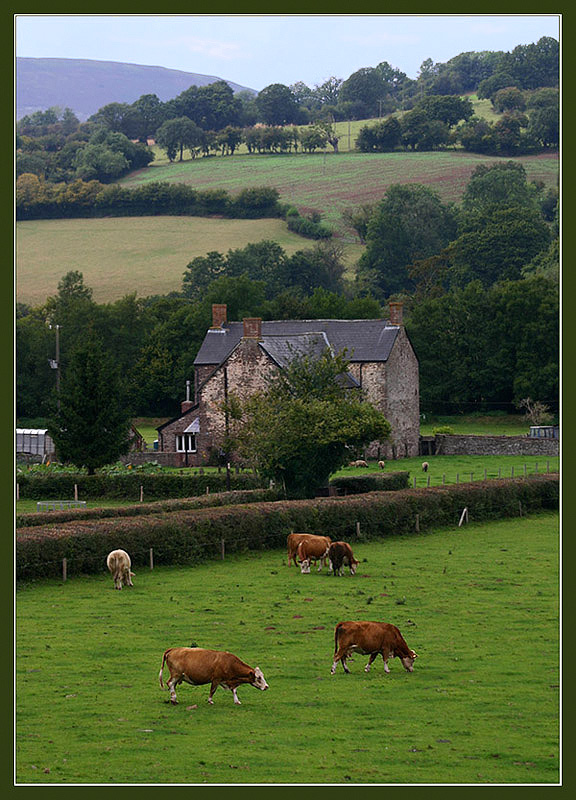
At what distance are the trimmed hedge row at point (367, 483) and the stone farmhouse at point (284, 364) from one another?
1816 centimetres

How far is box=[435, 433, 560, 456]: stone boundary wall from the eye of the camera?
81.8 m

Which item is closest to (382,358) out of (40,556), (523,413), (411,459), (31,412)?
(411,459)

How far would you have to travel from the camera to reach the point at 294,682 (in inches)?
912

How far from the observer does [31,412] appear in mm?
111125

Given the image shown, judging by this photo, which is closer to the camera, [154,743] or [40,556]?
[154,743]

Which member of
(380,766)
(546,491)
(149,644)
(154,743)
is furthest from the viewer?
(546,491)

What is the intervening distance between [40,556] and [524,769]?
22814 mm

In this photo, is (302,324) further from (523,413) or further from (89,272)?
(89,272)

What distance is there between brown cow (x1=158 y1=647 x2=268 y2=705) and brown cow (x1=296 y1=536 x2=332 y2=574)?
17.9m

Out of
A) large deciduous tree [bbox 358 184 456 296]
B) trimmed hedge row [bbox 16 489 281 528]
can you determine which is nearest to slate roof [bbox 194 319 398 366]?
trimmed hedge row [bbox 16 489 281 528]

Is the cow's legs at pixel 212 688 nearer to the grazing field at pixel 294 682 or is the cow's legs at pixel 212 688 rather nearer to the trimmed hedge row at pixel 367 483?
the grazing field at pixel 294 682

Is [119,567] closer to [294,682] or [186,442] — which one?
[294,682]

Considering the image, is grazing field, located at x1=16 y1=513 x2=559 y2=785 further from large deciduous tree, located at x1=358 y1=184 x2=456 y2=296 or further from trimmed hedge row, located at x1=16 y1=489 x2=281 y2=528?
large deciduous tree, located at x1=358 y1=184 x2=456 y2=296

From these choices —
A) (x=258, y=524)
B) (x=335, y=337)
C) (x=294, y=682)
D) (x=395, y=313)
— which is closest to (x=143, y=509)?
(x=258, y=524)
